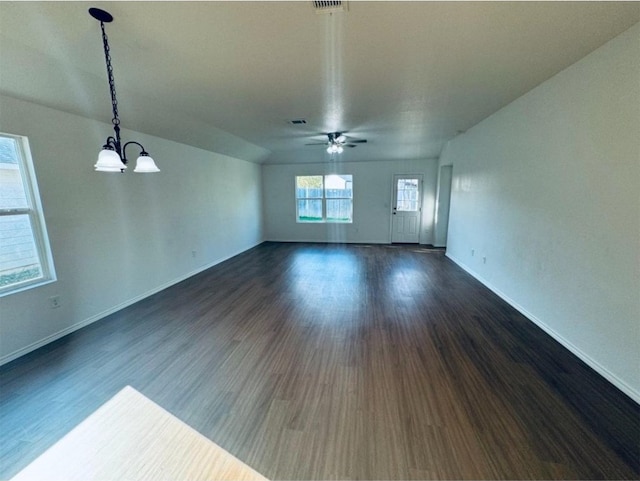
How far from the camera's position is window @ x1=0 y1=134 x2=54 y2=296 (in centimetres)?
253

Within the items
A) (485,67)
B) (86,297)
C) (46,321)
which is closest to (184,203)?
(86,297)

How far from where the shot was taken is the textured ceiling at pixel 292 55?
172cm

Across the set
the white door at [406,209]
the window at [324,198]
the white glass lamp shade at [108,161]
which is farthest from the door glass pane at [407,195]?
the white glass lamp shade at [108,161]

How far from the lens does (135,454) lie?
160cm

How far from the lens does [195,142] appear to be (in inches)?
193

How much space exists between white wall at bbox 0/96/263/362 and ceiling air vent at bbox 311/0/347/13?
300cm

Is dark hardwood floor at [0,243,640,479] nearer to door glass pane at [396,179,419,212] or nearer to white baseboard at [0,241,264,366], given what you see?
white baseboard at [0,241,264,366]

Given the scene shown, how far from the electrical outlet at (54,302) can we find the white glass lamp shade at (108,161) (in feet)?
6.36

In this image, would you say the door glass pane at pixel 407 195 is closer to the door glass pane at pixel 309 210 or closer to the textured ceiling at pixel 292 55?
the door glass pane at pixel 309 210

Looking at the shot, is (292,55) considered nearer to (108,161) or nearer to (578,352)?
(108,161)

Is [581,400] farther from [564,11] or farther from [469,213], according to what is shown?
[469,213]

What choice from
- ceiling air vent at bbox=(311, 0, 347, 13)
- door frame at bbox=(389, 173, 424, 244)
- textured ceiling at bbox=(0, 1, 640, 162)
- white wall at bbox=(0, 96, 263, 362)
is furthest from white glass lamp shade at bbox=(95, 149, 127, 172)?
door frame at bbox=(389, 173, 424, 244)

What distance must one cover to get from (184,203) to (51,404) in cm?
353

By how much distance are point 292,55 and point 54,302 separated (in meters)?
3.55
